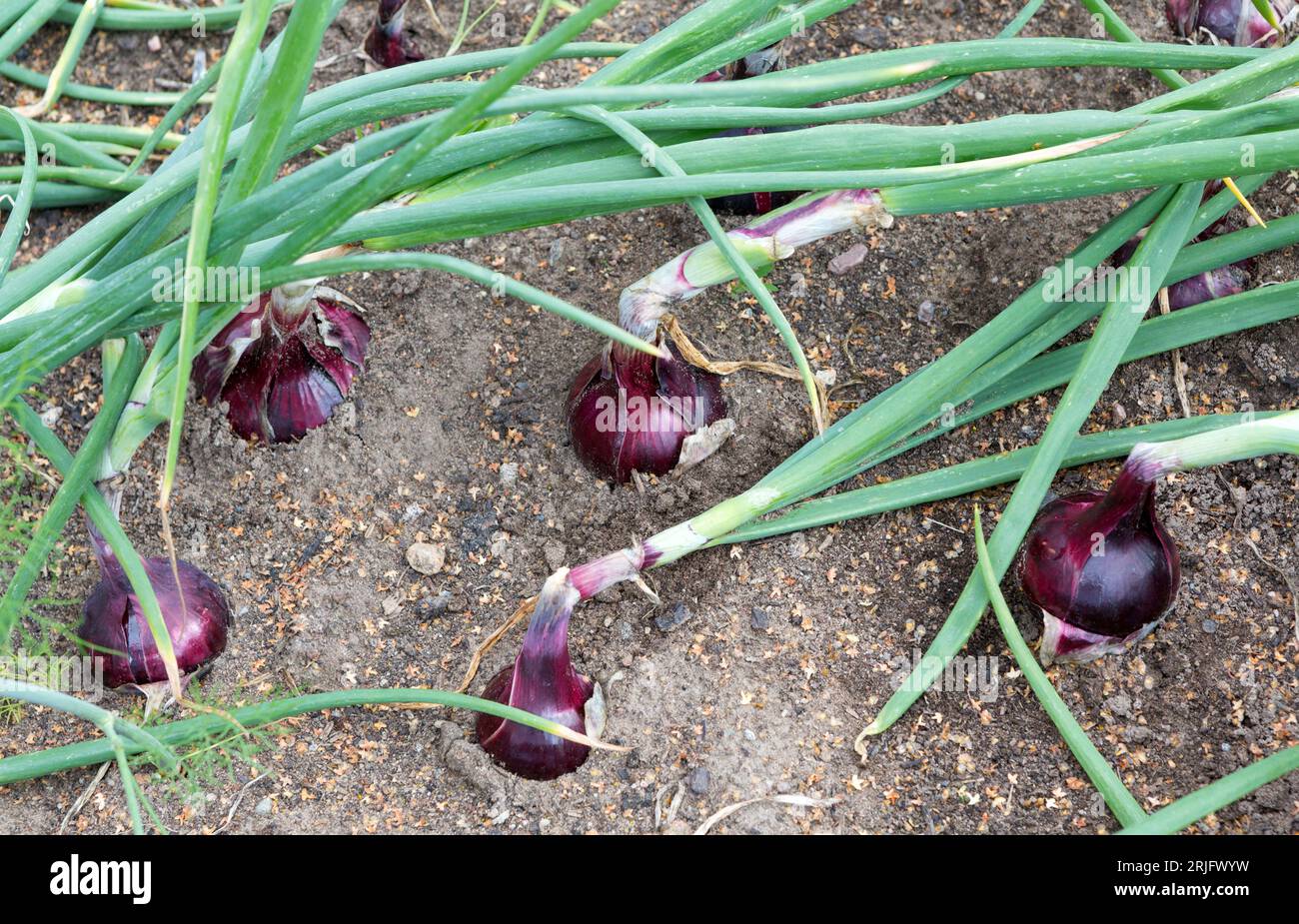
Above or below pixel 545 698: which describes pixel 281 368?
above

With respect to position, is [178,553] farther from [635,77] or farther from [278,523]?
[635,77]

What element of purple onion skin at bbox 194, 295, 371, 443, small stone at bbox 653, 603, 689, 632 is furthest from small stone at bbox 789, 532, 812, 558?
purple onion skin at bbox 194, 295, 371, 443

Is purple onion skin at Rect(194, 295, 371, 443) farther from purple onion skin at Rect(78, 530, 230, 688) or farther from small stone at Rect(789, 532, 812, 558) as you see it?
small stone at Rect(789, 532, 812, 558)

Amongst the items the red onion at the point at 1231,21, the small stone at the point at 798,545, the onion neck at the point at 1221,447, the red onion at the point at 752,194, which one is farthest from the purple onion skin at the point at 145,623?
the red onion at the point at 1231,21

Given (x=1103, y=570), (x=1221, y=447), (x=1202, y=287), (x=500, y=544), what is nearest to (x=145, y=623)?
(x=500, y=544)

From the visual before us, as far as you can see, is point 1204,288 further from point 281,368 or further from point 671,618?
point 281,368

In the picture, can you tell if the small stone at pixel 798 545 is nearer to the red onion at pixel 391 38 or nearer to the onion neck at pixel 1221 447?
the onion neck at pixel 1221 447

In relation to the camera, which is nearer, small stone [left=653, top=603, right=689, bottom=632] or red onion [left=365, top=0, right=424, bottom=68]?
small stone [left=653, top=603, right=689, bottom=632]
